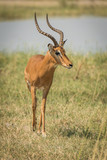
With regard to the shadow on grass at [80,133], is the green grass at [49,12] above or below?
above

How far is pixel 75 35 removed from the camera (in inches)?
651

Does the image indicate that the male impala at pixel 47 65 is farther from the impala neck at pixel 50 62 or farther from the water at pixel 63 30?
the water at pixel 63 30

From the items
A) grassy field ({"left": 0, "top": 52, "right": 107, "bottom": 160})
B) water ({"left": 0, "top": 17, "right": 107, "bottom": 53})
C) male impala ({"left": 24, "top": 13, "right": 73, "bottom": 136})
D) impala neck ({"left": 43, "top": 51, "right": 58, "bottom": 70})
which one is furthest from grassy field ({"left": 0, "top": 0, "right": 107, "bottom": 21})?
impala neck ({"left": 43, "top": 51, "right": 58, "bottom": 70})

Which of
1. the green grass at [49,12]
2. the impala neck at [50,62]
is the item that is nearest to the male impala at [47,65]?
the impala neck at [50,62]

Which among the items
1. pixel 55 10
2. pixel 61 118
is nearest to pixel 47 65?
pixel 61 118

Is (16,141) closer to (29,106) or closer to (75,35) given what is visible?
(29,106)

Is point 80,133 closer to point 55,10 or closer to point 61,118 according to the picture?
point 61,118

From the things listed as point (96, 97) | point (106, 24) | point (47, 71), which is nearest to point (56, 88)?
point (96, 97)

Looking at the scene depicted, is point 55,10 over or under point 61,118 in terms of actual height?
over

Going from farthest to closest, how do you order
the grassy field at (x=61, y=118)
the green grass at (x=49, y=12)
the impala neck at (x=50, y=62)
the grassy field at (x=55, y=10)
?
the grassy field at (x=55, y=10), the green grass at (x=49, y=12), the impala neck at (x=50, y=62), the grassy field at (x=61, y=118)

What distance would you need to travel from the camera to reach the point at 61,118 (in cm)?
562

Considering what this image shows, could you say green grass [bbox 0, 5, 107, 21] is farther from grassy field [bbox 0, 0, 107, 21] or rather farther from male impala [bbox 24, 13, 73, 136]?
male impala [bbox 24, 13, 73, 136]

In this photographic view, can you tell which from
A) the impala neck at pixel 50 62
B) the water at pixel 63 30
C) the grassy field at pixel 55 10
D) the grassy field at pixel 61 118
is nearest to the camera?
the grassy field at pixel 61 118

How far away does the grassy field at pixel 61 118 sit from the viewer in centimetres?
437
